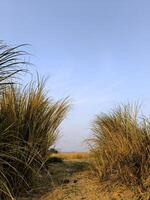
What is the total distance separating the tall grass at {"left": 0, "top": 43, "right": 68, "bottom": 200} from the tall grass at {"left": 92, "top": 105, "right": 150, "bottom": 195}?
78cm

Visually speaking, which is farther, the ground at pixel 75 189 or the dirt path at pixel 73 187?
the dirt path at pixel 73 187

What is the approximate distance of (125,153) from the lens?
19.9ft

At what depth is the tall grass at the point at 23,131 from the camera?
554 cm

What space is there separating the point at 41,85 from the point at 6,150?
1551mm

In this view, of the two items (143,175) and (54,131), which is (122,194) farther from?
(54,131)

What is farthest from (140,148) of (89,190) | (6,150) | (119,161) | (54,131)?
(6,150)

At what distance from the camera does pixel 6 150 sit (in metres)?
5.60

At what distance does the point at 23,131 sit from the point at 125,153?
1.40 m

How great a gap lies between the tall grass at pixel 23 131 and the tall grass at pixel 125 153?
0.78 meters

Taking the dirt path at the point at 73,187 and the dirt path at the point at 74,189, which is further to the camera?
the dirt path at the point at 73,187

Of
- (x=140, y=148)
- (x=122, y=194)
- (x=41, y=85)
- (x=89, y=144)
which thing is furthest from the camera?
(x=89, y=144)

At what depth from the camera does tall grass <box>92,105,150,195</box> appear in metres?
5.71

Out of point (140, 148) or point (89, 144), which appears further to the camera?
point (89, 144)

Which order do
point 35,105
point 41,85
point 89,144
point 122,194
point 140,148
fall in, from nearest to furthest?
1. point 122,194
2. point 140,148
3. point 35,105
4. point 41,85
5. point 89,144
